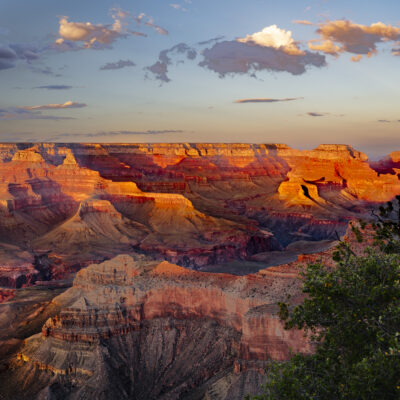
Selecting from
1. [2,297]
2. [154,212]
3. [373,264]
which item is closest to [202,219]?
[154,212]

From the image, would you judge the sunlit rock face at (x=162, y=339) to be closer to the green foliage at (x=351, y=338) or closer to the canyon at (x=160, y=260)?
the canyon at (x=160, y=260)

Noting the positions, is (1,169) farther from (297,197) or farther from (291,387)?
(291,387)

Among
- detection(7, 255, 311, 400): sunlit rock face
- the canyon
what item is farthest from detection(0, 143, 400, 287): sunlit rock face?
detection(7, 255, 311, 400): sunlit rock face

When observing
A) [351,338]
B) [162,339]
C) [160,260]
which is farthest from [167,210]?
[351,338]

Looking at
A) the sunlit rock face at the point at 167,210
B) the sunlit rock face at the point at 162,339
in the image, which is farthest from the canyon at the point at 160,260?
the sunlit rock face at the point at 167,210

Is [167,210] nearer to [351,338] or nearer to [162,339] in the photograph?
[162,339]
